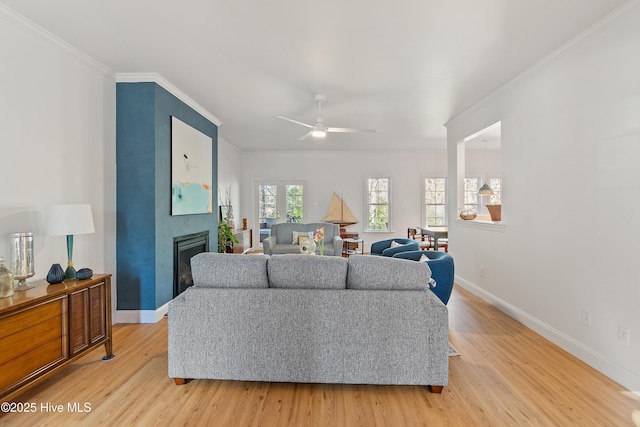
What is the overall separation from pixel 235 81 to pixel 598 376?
4.25 metres

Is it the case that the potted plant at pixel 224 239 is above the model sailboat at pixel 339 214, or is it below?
below

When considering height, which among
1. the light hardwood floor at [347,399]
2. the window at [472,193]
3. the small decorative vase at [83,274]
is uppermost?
the window at [472,193]

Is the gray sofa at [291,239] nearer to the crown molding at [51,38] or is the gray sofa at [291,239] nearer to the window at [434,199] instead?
the window at [434,199]

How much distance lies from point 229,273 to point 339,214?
5.85 metres

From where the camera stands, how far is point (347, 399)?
204 cm

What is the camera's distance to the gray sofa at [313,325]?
2.06 metres

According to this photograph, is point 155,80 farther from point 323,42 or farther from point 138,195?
point 323,42

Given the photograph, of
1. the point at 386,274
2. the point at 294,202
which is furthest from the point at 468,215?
the point at 294,202

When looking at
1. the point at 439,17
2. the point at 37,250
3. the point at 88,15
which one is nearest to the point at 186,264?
the point at 37,250

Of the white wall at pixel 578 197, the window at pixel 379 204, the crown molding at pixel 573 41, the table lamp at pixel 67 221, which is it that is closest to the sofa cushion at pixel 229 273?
the table lamp at pixel 67 221

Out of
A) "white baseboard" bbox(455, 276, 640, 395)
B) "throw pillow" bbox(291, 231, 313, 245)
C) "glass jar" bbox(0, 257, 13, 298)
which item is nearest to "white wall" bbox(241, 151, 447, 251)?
"throw pillow" bbox(291, 231, 313, 245)

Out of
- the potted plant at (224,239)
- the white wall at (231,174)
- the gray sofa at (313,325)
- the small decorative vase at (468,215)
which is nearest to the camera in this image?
the gray sofa at (313,325)

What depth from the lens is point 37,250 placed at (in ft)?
8.40

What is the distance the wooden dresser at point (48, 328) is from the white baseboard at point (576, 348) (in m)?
3.91
